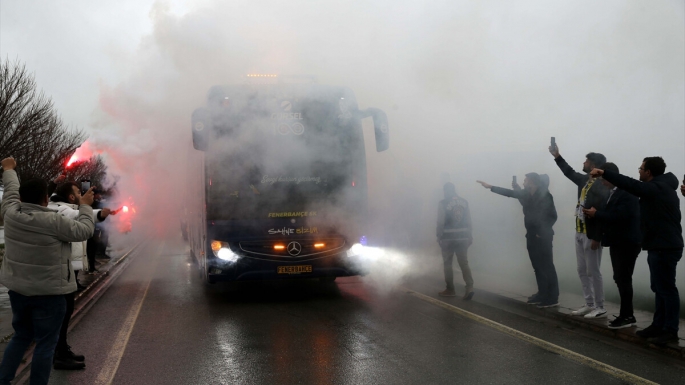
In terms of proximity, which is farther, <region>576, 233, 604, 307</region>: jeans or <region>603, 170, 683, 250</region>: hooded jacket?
<region>576, 233, 604, 307</region>: jeans

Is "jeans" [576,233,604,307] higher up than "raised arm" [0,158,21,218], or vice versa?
"raised arm" [0,158,21,218]

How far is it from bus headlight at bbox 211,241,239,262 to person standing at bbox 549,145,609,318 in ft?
12.3

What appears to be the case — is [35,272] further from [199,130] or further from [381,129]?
[381,129]

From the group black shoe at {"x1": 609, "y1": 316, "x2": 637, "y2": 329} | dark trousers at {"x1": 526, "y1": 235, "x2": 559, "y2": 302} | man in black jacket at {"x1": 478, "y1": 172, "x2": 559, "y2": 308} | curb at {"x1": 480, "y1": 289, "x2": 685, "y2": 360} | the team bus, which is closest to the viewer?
curb at {"x1": 480, "y1": 289, "x2": 685, "y2": 360}

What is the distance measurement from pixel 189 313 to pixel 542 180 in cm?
450

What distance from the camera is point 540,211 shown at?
7070 mm

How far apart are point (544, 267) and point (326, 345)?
3206 mm

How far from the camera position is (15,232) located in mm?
3605

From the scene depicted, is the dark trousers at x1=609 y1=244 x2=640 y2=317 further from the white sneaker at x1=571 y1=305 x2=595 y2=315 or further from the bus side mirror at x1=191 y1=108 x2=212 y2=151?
the bus side mirror at x1=191 y1=108 x2=212 y2=151

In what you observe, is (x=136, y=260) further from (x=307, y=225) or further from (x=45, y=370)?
(x=45, y=370)

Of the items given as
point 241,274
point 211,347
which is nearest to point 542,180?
point 241,274

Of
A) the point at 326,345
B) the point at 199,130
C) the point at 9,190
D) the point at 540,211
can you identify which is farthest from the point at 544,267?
the point at 9,190

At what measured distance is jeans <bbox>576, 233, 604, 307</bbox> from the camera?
620 centimetres

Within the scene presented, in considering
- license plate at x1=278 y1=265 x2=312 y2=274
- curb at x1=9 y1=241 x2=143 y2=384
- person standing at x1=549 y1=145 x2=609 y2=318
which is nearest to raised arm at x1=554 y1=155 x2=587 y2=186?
person standing at x1=549 y1=145 x2=609 y2=318
